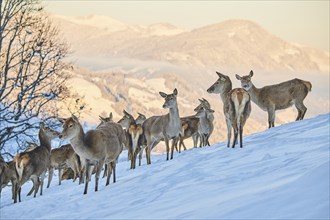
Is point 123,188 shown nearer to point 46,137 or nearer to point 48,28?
point 46,137

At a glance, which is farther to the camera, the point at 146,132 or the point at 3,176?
the point at 146,132

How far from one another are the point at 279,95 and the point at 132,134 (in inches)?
198

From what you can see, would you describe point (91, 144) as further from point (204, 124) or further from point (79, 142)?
point (204, 124)

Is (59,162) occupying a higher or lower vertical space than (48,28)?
lower

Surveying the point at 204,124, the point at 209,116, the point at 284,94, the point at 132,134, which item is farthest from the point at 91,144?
the point at 209,116

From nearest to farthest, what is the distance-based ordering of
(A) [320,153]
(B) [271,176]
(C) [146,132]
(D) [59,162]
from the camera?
(B) [271,176]
(A) [320,153]
(C) [146,132]
(D) [59,162]

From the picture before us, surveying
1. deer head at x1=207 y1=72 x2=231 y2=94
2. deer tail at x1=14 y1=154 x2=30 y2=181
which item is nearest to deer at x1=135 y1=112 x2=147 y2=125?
deer head at x1=207 y1=72 x2=231 y2=94

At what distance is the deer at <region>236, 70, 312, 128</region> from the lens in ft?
62.1

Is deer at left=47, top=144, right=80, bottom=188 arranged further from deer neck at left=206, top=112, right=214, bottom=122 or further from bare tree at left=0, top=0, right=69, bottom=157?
deer neck at left=206, top=112, right=214, bottom=122

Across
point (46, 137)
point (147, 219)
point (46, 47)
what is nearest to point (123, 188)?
point (147, 219)

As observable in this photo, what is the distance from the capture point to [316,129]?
13.6m

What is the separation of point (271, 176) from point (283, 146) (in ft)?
12.0

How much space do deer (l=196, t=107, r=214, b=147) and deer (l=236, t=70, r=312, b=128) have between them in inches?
113

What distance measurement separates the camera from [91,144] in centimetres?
1345
